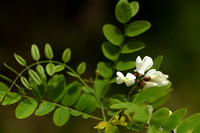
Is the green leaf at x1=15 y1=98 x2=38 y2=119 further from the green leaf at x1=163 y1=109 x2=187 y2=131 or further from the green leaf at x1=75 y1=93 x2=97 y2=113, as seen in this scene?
the green leaf at x1=163 y1=109 x2=187 y2=131

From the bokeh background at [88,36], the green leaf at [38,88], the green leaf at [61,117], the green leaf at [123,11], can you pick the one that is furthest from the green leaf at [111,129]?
the bokeh background at [88,36]

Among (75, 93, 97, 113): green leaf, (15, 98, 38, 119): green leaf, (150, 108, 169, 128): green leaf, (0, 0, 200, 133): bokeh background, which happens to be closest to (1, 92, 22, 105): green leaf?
(15, 98, 38, 119): green leaf

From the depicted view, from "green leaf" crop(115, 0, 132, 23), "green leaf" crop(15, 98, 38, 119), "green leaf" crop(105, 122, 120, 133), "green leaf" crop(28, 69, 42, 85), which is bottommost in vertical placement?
"green leaf" crop(105, 122, 120, 133)

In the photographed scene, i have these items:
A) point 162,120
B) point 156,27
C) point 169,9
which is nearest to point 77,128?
point 156,27

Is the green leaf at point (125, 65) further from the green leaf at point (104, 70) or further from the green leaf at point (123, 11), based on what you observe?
the green leaf at point (123, 11)

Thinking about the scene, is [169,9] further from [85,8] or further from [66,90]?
[66,90]

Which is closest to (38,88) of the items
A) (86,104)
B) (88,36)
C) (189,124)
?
(86,104)
